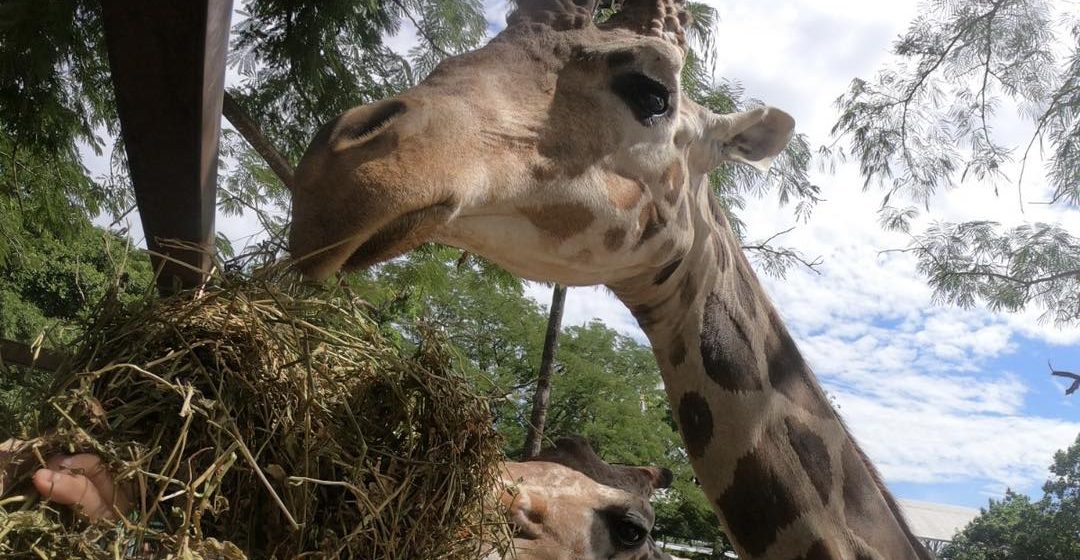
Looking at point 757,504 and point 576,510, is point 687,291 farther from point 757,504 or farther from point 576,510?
point 576,510

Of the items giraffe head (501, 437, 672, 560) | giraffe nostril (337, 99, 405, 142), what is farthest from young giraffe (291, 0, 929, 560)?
giraffe head (501, 437, 672, 560)

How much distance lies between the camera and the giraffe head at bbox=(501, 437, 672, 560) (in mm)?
2965

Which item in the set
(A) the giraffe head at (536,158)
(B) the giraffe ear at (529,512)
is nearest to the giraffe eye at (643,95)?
(A) the giraffe head at (536,158)

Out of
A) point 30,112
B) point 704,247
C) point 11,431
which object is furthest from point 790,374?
point 30,112

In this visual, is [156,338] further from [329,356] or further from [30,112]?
[30,112]

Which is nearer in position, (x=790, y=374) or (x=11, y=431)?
(x=11, y=431)

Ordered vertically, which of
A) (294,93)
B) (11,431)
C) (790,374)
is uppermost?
(294,93)

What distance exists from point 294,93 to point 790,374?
12.8 feet

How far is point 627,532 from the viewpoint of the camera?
3209 millimetres

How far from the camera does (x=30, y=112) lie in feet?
15.4

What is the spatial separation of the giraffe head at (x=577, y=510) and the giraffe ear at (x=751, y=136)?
1490mm

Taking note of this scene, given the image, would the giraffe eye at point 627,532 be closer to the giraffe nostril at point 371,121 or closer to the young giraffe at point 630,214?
the young giraffe at point 630,214

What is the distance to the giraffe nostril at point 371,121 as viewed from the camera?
5.17 ft

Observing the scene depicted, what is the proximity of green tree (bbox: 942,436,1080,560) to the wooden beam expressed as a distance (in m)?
24.8
